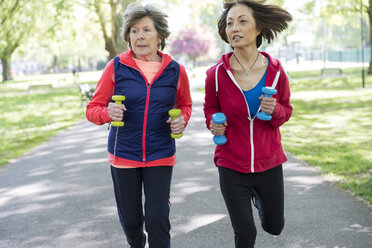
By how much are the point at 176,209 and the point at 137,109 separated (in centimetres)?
248

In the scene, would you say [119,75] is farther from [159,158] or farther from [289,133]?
[289,133]

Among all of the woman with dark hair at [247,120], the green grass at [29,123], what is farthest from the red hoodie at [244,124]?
the green grass at [29,123]

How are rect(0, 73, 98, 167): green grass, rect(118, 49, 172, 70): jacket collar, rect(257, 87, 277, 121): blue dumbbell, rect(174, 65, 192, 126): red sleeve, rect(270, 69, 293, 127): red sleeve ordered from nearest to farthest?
rect(257, 87, 277, 121): blue dumbbell
rect(270, 69, 293, 127): red sleeve
rect(118, 49, 172, 70): jacket collar
rect(174, 65, 192, 126): red sleeve
rect(0, 73, 98, 167): green grass

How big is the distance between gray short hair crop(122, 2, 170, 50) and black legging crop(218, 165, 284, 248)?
1105 millimetres

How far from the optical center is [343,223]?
5.11 meters

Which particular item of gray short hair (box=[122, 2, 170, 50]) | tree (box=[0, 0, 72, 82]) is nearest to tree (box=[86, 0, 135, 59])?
tree (box=[0, 0, 72, 82])

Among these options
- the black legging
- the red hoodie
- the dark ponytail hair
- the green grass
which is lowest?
the green grass

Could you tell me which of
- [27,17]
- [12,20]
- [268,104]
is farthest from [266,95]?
[27,17]

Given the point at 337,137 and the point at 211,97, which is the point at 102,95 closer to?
the point at 211,97

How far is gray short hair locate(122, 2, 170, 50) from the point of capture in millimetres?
3717

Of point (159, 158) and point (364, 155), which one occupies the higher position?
point (159, 158)

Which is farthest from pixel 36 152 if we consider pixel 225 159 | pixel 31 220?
pixel 225 159

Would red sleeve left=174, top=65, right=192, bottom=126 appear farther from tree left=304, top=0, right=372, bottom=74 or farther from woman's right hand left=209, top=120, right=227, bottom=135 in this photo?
tree left=304, top=0, right=372, bottom=74

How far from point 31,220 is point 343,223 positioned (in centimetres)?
329
